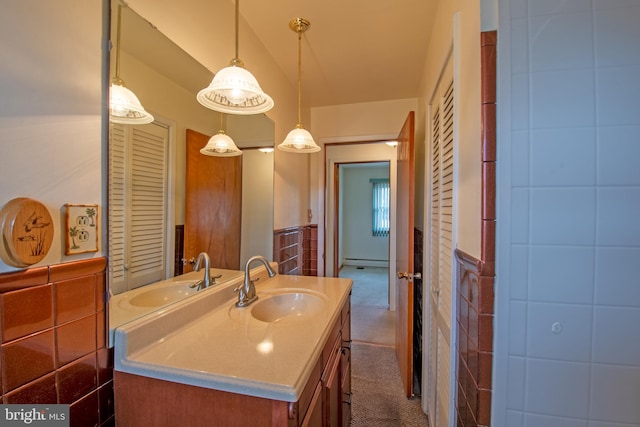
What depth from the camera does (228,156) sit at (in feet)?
4.59

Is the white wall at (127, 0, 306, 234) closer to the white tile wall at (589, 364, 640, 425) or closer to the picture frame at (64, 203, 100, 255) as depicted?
the picture frame at (64, 203, 100, 255)

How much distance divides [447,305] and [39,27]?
157 centimetres

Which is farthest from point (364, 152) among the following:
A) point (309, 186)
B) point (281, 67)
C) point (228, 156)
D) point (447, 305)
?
point (447, 305)

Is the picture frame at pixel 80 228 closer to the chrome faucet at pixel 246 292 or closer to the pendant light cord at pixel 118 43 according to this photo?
the pendant light cord at pixel 118 43

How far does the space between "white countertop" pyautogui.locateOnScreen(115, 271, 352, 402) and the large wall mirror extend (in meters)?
0.18

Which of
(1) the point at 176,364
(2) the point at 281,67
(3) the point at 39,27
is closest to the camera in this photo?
(3) the point at 39,27

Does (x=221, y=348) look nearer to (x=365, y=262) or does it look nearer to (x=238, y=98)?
(x=238, y=98)

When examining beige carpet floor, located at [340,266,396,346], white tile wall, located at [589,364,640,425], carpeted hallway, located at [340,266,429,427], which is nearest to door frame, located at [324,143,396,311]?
beige carpet floor, located at [340,266,396,346]

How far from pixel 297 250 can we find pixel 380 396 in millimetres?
1282

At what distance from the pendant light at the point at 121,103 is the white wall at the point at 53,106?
44 mm

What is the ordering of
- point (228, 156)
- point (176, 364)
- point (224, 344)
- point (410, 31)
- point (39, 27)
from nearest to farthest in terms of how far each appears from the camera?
1. point (39, 27)
2. point (176, 364)
3. point (224, 344)
4. point (228, 156)
5. point (410, 31)

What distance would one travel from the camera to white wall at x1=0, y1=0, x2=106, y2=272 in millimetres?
555

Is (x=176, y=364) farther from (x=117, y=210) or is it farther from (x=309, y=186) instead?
(x=309, y=186)

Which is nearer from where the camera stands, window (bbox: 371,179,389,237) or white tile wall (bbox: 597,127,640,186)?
white tile wall (bbox: 597,127,640,186)
